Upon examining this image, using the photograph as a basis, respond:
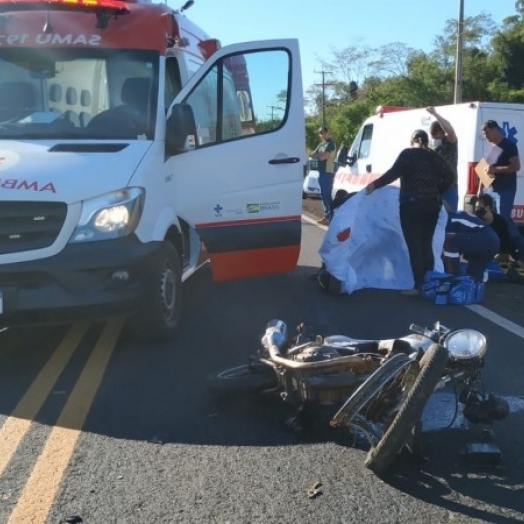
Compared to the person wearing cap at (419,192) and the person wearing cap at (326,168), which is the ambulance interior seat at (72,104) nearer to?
the person wearing cap at (419,192)

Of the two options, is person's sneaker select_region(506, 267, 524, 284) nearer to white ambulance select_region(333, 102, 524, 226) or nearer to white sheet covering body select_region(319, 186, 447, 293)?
white sheet covering body select_region(319, 186, 447, 293)

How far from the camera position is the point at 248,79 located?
791 centimetres

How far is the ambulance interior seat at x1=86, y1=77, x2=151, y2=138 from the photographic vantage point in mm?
6633

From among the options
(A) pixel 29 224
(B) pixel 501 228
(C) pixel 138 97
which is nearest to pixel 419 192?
(B) pixel 501 228

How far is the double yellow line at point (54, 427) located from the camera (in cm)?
390

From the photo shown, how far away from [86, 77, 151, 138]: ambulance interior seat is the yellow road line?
5.54ft

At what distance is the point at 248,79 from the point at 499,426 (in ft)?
14.3

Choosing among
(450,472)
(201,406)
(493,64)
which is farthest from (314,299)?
(493,64)

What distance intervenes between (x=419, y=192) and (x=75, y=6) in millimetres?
3787

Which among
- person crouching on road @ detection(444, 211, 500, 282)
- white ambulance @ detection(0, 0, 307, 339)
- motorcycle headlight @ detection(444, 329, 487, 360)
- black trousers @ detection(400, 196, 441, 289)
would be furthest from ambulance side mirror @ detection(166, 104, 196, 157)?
person crouching on road @ detection(444, 211, 500, 282)

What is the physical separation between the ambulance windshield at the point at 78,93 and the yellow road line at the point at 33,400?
5.35ft

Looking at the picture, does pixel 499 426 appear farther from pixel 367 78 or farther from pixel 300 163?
pixel 367 78

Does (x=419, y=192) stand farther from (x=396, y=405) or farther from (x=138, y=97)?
(x=396, y=405)

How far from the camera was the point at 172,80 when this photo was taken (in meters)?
7.29
